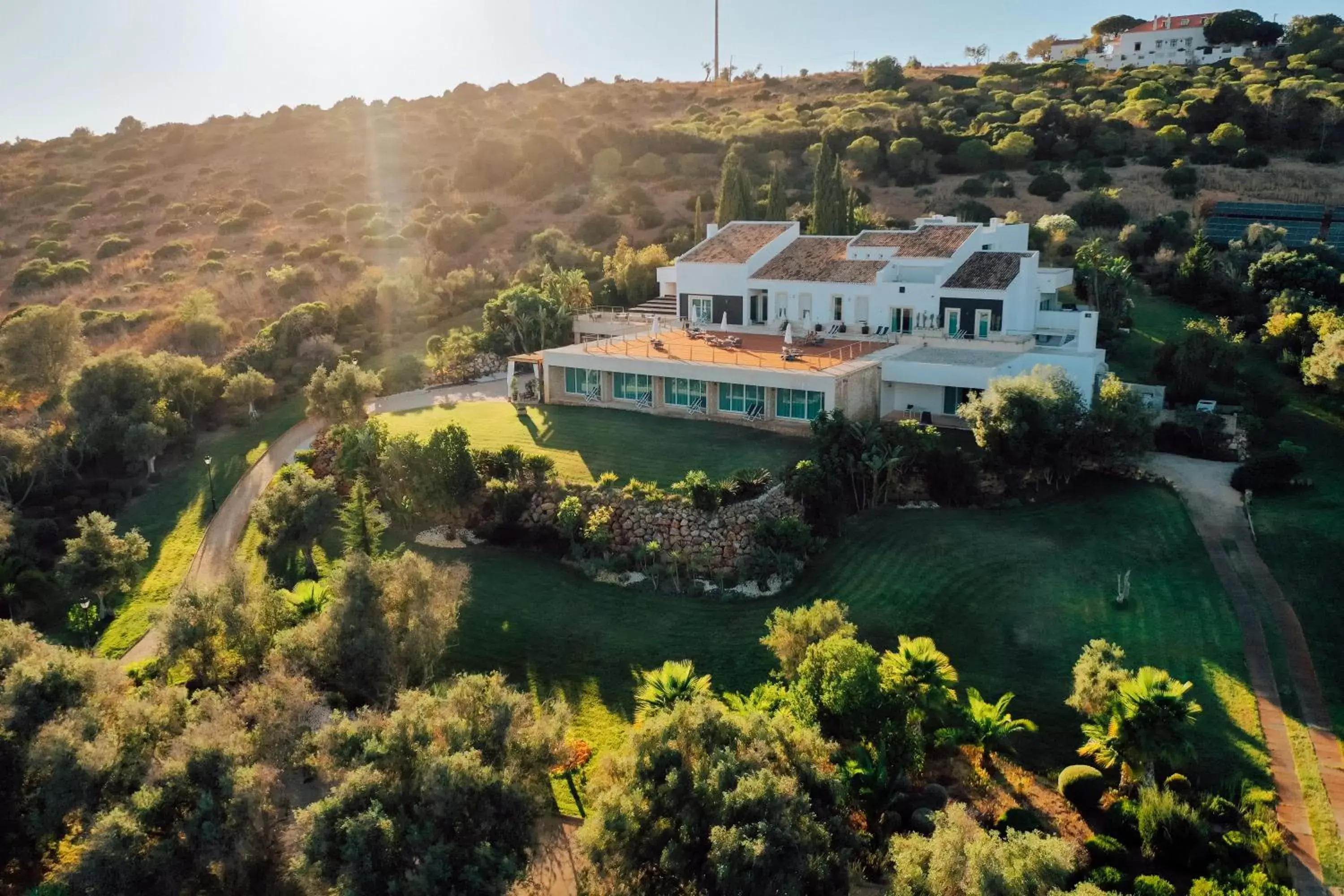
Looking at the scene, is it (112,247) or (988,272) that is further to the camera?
(112,247)

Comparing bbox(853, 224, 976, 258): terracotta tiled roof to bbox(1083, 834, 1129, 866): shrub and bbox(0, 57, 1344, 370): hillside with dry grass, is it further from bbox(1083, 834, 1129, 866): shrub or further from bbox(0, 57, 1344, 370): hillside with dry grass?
bbox(1083, 834, 1129, 866): shrub

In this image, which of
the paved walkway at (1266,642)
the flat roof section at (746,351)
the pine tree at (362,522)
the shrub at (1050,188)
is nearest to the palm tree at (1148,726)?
the paved walkway at (1266,642)

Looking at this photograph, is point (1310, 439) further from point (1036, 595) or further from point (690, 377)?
point (690, 377)

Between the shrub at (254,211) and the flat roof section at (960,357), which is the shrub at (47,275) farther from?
the flat roof section at (960,357)

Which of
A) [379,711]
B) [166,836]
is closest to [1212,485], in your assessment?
[379,711]

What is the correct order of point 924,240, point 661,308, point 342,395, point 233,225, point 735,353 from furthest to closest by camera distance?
point 233,225 → point 661,308 → point 924,240 → point 735,353 → point 342,395

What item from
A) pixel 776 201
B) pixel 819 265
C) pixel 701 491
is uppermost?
pixel 776 201

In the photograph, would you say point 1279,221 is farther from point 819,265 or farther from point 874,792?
point 874,792

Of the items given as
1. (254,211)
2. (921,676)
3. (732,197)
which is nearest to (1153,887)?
(921,676)
